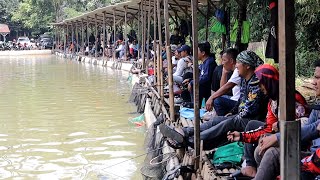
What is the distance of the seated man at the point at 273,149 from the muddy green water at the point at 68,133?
3096 millimetres

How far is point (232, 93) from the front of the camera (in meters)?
6.22

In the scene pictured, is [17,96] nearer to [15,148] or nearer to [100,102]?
[100,102]

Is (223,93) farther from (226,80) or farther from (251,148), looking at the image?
(251,148)

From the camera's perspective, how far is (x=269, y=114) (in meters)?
3.93

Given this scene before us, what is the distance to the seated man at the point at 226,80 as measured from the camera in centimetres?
555

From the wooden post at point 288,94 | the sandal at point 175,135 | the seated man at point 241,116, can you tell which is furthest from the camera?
the sandal at point 175,135

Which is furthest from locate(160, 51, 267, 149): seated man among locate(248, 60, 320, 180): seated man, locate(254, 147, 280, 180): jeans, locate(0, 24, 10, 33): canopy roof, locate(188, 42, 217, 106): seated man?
locate(0, 24, 10, 33): canopy roof

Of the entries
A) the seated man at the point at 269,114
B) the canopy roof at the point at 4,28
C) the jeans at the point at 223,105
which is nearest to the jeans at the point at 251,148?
the seated man at the point at 269,114

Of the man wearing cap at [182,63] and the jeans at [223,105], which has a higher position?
the man wearing cap at [182,63]

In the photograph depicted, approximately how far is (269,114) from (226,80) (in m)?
2.25

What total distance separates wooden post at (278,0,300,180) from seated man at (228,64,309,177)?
1219mm

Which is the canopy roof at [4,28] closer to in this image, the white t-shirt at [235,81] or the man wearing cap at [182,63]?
the man wearing cap at [182,63]

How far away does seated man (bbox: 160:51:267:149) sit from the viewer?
4.39 meters

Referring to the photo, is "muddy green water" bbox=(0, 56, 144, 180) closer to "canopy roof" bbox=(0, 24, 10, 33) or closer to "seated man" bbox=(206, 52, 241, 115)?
"seated man" bbox=(206, 52, 241, 115)
